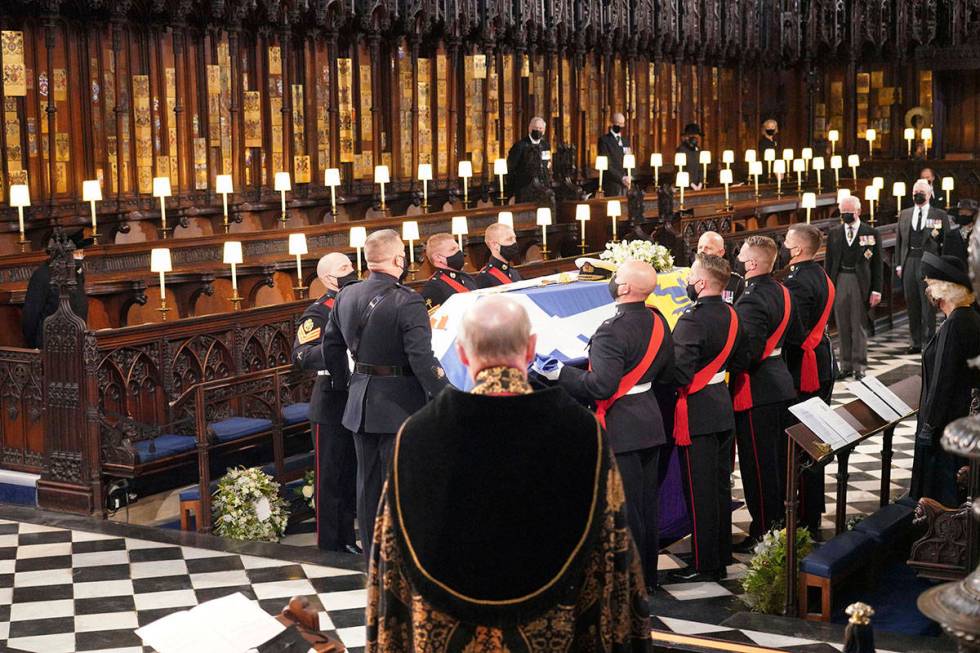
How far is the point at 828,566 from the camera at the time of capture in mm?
6508

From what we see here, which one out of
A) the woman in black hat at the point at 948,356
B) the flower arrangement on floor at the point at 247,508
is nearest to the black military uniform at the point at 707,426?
the woman in black hat at the point at 948,356

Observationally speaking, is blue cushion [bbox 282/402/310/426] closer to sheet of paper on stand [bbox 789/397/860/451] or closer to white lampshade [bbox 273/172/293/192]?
sheet of paper on stand [bbox 789/397/860/451]

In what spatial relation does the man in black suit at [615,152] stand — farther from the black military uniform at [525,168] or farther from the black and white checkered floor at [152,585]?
the black and white checkered floor at [152,585]

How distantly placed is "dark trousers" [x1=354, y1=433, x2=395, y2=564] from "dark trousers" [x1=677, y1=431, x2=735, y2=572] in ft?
5.40

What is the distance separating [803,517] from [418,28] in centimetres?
1178

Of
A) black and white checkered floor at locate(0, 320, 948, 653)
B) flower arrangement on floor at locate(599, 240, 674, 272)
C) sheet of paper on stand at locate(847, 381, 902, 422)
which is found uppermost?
flower arrangement on floor at locate(599, 240, 674, 272)

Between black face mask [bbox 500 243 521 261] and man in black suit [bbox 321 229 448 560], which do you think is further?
black face mask [bbox 500 243 521 261]

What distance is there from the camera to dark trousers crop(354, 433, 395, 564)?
7176 mm

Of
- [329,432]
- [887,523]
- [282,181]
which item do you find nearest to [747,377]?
[887,523]

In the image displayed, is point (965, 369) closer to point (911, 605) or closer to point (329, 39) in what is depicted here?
point (911, 605)

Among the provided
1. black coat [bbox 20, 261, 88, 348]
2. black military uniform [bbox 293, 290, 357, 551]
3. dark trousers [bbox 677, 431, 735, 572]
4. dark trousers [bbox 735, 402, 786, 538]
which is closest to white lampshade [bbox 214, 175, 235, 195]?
black coat [bbox 20, 261, 88, 348]

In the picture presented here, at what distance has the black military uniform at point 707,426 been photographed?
7.25 meters

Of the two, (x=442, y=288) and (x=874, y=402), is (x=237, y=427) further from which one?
(x=874, y=402)

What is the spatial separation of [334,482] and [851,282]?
7.15 metres
